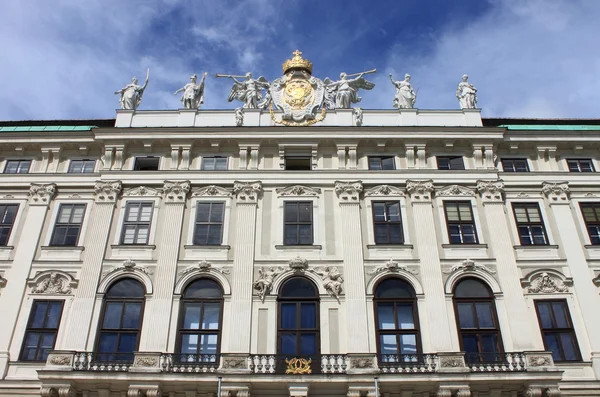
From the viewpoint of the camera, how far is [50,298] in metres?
21.9

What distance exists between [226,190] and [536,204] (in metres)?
12.6

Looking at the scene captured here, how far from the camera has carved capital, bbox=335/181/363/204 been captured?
23881 mm

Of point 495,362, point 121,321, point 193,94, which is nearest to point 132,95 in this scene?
point 193,94

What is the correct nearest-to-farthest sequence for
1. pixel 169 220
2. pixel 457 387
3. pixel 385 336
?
1. pixel 457 387
2. pixel 385 336
3. pixel 169 220

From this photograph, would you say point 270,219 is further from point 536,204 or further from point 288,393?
point 536,204

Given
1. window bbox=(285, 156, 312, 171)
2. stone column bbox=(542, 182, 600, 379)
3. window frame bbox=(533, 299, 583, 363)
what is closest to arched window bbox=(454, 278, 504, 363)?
window frame bbox=(533, 299, 583, 363)

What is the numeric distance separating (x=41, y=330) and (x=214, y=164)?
917cm

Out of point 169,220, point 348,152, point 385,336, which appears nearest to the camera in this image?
point 385,336

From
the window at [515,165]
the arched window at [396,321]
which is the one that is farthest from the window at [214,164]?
the window at [515,165]

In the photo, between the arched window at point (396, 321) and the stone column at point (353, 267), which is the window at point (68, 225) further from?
the arched window at point (396, 321)

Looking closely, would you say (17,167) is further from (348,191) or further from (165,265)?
(348,191)

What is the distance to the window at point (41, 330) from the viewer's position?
2089 cm

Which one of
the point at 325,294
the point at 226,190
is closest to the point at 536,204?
the point at 325,294

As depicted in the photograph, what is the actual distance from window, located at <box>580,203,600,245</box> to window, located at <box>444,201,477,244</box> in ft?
15.2
